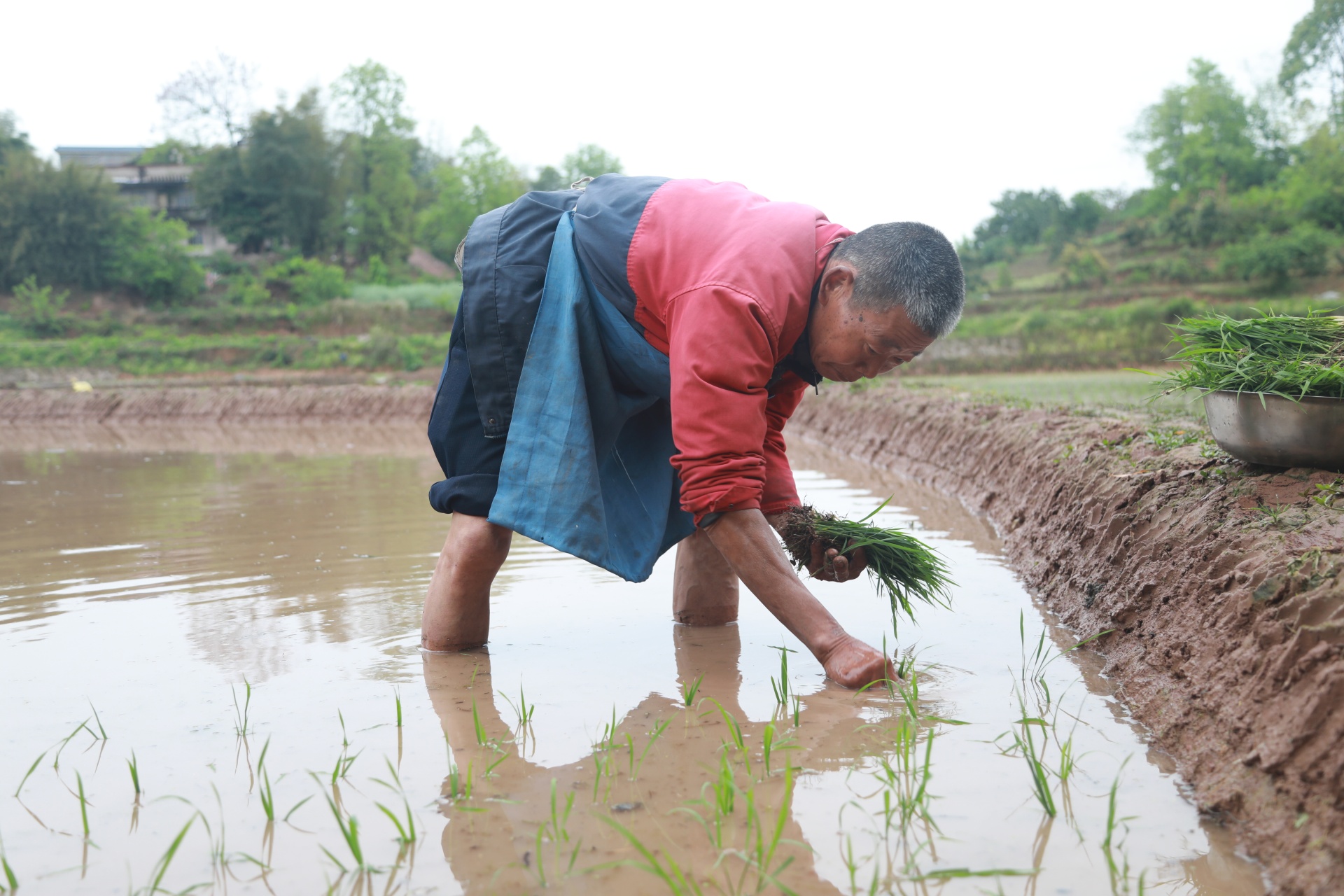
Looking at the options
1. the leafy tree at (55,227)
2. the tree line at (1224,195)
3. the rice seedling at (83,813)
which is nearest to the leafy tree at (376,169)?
the leafy tree at (55,227)

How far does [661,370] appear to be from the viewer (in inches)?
103

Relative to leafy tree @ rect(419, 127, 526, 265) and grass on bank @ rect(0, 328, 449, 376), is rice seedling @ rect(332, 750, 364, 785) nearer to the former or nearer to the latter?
grass on bank @ rect(0, 328, 449, 376)

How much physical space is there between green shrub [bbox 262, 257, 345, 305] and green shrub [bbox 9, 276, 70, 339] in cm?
685

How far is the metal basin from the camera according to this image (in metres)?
2.45

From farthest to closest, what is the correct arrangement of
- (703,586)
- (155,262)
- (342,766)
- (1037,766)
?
1. (155,262)
2. (703,586)
3. (342,766)
4. (1037,766)

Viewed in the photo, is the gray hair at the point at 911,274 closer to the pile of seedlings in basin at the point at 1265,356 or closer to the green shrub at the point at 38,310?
the pile of seedlings in basin at the point at 1265,356

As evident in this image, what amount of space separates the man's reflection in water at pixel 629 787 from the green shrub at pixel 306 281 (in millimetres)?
34164

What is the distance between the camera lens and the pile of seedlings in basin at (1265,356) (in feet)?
8.02

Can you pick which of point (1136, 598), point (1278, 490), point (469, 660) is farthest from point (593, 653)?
point (1278, 490)

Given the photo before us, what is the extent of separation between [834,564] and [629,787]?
108cm

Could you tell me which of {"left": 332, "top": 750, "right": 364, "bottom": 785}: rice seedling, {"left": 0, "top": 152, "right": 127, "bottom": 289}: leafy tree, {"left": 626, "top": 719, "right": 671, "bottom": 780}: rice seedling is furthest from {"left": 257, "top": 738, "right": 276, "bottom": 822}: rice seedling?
{"left": 0, "top": 152, "right": 127, "bottom": 289}: leafy tree

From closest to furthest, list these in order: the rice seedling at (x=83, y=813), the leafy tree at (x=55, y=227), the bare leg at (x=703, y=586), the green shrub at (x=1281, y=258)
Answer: the rice seedling at (x=83, y=813) → the bare leg at (x=703, y=586) → the green shrub at (x=1281, y=258) → the leafy tree at (x=55, y=227)

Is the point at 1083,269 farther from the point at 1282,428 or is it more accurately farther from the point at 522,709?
the point at 522,709

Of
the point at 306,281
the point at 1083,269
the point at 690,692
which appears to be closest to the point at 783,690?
the point at 690,692
